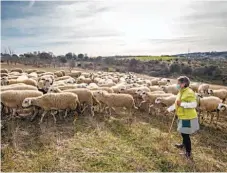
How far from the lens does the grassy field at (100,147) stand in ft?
26.7

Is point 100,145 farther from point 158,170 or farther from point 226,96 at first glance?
point 226,96

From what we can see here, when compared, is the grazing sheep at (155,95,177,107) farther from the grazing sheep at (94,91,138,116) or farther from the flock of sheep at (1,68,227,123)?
the grazing sheep at (94,91,138,116)

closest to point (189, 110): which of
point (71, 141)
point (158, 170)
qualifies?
point (158, 170)

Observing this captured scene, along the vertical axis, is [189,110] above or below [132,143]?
above

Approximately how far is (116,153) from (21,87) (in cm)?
801

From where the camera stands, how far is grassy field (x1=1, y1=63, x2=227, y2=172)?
8.14 m

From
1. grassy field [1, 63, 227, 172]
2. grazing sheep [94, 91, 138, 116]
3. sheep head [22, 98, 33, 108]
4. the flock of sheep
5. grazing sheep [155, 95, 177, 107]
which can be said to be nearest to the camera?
grassy field [1, 63, 227, 172]

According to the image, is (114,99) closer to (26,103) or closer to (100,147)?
(26,103)

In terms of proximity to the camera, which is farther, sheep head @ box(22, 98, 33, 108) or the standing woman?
sheep head @ box(22, 98, 33, 108)

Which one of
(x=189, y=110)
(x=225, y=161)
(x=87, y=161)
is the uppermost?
(x=189, y=110)

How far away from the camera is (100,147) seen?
934cm

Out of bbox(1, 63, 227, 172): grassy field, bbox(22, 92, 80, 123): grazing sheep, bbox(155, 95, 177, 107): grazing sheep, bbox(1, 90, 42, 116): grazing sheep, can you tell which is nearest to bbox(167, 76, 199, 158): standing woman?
bbox(1, 63, 227, 172): grassy field

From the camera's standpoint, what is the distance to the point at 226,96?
63.6ft

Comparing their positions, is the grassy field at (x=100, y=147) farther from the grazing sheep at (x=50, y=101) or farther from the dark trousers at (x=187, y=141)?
the grazing sheep at (x=50, y=101)
